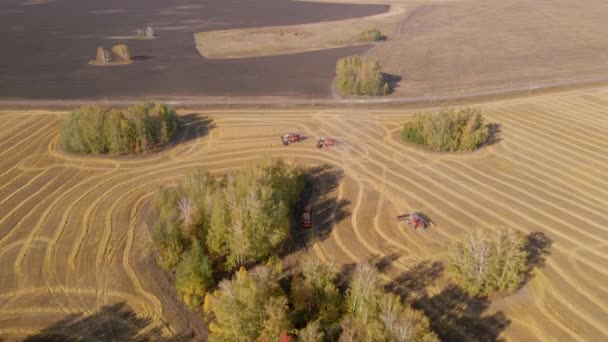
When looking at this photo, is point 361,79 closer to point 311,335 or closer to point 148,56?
point 148,56

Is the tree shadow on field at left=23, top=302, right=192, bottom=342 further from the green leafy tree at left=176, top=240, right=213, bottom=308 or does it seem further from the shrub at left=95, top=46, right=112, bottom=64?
the shrub at left=95, top=46, right=112, bottom=64

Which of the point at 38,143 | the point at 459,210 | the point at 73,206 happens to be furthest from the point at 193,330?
the point at 38,143

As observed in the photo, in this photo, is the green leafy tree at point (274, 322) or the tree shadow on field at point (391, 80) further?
the tree shadow on field at point (391, 80)

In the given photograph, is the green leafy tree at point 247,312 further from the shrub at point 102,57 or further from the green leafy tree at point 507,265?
the shrub at point 102,57

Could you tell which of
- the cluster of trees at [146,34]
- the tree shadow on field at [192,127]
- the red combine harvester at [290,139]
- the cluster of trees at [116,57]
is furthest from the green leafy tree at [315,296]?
the cluster of trees at [146,34]

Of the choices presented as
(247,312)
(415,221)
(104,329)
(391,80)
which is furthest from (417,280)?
(391,80)

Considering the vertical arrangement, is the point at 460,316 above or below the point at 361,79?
below
